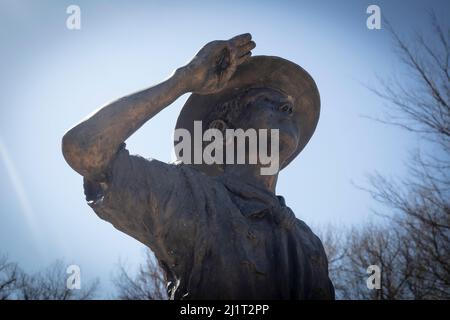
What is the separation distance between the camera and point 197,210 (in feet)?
10.6

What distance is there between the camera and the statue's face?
3.99m

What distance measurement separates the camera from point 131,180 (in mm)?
3035

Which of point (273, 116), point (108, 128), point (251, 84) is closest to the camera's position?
point (108, 128)

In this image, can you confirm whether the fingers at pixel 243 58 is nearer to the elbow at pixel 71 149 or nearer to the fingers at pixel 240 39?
the fingers at pixel 240 39

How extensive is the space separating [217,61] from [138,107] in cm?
76

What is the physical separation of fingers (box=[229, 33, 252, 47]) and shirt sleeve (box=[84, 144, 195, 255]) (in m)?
0.98

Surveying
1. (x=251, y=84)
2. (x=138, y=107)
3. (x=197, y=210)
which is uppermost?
(x=251, y=84)

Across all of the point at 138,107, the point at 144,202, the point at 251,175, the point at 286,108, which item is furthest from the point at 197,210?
the point at 286,108

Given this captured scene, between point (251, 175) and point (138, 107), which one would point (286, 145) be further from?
point (138, 107)

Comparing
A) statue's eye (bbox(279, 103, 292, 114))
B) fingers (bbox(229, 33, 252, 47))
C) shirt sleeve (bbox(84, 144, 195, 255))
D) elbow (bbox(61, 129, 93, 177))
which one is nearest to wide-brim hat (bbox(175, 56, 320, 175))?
statue's eye (bbox(279, 103, 292, 114))

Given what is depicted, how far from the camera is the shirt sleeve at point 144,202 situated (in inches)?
117

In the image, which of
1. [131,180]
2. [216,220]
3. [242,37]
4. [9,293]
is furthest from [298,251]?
[9,293]
